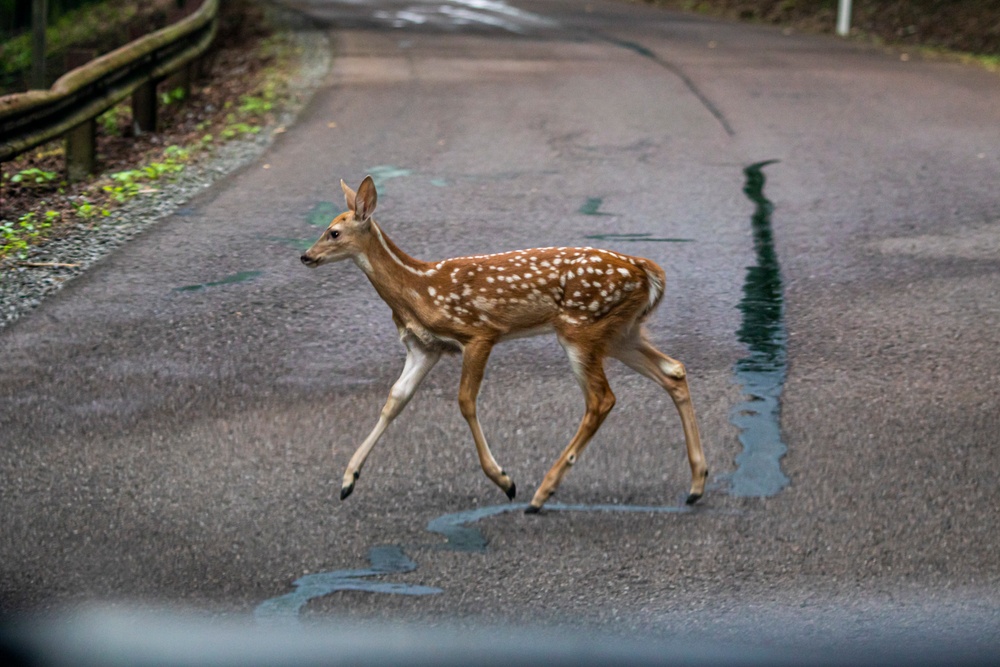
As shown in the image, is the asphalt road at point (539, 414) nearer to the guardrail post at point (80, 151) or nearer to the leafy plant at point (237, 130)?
the leafy plant at point (237, 130)

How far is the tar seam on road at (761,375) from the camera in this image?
5.62 metres

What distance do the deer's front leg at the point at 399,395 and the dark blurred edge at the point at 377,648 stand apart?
31.2 inches

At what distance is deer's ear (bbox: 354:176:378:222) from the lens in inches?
203

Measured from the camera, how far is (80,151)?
11250 mm

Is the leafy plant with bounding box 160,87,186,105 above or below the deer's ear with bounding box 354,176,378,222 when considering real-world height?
below

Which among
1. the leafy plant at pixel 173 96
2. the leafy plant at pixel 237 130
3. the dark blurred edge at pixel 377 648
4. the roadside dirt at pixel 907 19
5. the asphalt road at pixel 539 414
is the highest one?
the roadside dirt at pixel 907 19

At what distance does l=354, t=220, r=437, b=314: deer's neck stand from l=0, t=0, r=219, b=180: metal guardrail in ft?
17.0

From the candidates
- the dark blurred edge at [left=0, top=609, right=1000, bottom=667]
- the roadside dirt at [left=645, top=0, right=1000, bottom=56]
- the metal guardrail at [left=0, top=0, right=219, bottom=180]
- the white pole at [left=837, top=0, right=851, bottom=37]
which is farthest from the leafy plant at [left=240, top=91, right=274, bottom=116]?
the white pole at [left=837, top=0, right=851, bottom=37]

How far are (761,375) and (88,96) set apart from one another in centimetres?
686

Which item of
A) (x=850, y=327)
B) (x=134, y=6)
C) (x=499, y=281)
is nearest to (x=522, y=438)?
(x=499, y=281)

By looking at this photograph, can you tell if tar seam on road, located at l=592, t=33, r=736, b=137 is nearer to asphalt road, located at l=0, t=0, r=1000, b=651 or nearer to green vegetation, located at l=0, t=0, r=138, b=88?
asphalt road, located at l=0, t=0, r=1000, b=651

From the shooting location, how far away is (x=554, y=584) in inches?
191

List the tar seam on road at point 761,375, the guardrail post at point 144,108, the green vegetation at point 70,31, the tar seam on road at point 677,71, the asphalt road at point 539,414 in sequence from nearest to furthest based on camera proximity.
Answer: the asphalt road at point 539,414
the tar seam on road at point 761,375
the guardrail post at point 144,108
the tar seam on road at point 677,71
the green vegetation at point 70,31

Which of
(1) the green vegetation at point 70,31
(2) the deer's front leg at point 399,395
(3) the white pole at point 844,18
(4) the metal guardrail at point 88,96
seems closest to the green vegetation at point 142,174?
(4) the metal guardrail at point 88,96
